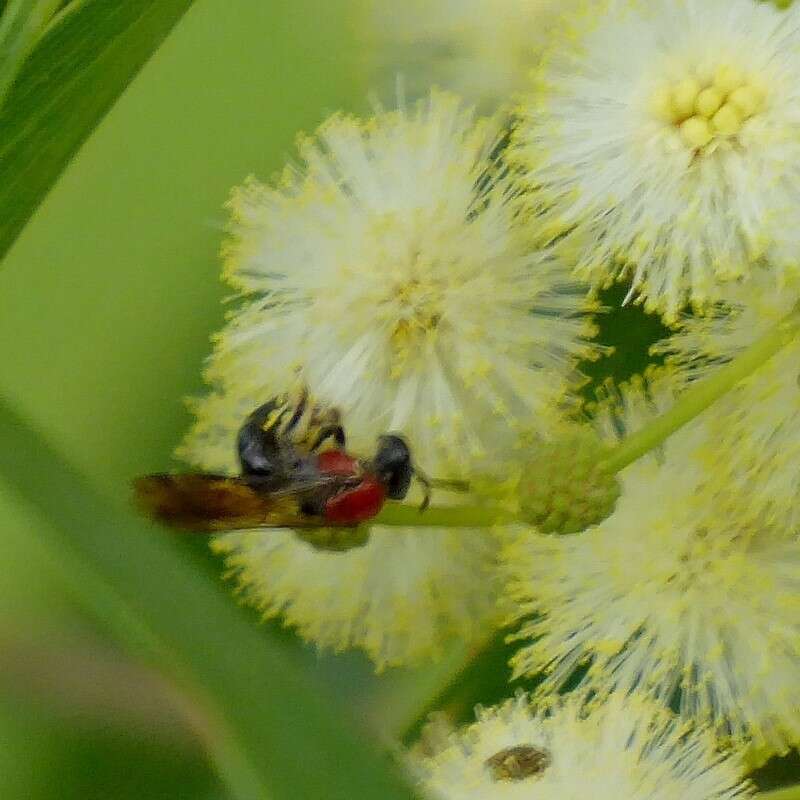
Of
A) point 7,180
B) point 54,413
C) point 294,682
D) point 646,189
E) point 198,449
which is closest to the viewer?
point 294,682

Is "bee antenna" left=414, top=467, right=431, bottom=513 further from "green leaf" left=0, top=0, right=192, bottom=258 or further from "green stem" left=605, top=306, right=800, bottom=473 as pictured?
"green leaf" left=0, top=0, right=192, bottom=258

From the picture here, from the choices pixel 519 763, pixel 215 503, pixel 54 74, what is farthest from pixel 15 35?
pixel 519 763

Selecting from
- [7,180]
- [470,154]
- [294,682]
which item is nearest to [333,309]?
[470,154]

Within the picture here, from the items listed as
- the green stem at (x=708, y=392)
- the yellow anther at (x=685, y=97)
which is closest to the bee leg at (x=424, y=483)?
the green stem at (x=708, y=392)

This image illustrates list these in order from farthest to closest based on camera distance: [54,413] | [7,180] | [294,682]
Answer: [54,413] → [7,180] → [294,682]

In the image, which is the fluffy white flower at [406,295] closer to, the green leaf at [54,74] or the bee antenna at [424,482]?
the bee antenna at [424,482]

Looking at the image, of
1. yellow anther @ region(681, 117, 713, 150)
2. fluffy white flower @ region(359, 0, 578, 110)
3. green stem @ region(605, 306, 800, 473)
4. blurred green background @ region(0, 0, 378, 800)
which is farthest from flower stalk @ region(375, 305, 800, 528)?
blurred green background @ region(0, 0, 378, 800)

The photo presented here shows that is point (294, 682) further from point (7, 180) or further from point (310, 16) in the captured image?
point (310, 16)

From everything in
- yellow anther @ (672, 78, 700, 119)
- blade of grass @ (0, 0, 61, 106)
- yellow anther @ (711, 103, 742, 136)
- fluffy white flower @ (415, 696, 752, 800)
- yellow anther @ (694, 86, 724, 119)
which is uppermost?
blade of grass @ (0, 0, 61, 106)
